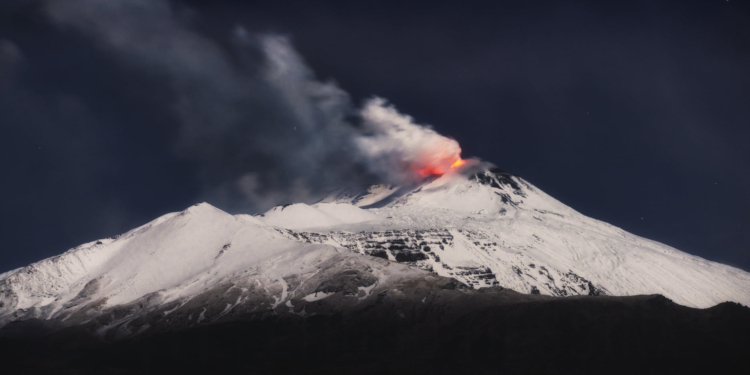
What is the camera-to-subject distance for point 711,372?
631 feet

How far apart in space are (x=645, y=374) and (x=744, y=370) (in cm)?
2921

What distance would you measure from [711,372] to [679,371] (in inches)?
374

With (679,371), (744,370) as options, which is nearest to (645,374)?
(679,371)

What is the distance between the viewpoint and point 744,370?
18888cm

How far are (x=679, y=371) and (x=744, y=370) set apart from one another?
18.8 m

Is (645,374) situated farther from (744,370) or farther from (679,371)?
(744,370)

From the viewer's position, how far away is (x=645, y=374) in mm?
199750

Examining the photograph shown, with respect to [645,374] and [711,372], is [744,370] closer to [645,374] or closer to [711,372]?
[711,372]

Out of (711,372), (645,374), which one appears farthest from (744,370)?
(645,374)

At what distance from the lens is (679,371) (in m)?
198

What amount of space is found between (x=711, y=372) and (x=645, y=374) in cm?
1979
